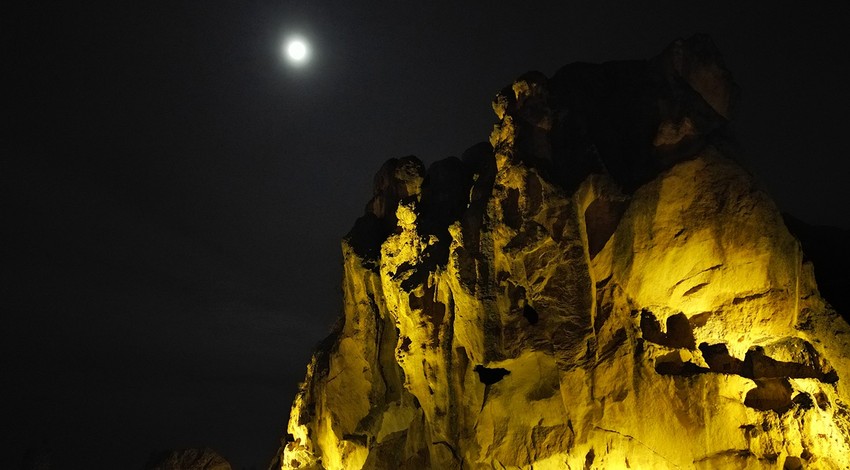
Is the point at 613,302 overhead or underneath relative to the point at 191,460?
overhead

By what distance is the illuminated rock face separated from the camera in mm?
10398

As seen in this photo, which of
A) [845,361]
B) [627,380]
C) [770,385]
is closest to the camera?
[845,361]

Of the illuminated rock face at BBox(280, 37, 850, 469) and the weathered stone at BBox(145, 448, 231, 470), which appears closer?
the illuminated rock face at BBox(280, 37, 850, 469)

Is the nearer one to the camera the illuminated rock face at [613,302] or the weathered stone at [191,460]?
the illuminated rock face at [613,302]

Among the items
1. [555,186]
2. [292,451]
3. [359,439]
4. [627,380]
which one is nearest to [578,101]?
[555,186]

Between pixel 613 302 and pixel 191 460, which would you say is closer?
pixel 613 302

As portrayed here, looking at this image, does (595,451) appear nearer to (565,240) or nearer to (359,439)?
(565,240)

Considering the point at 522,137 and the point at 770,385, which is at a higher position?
the point at 522,137

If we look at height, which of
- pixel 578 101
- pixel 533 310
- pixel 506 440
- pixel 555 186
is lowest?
pixel 506 440

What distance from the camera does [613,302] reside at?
40.9 feet

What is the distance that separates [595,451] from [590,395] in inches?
50.4

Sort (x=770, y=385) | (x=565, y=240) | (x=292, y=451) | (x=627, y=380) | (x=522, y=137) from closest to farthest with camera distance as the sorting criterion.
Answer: (x=770, y=385) < (x=627, y=380) < (x=565, y=240) < (x=522, y=137) < (x=292, y=451)

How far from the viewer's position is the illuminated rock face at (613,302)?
10398 millimetres

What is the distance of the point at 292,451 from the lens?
2261 cm
